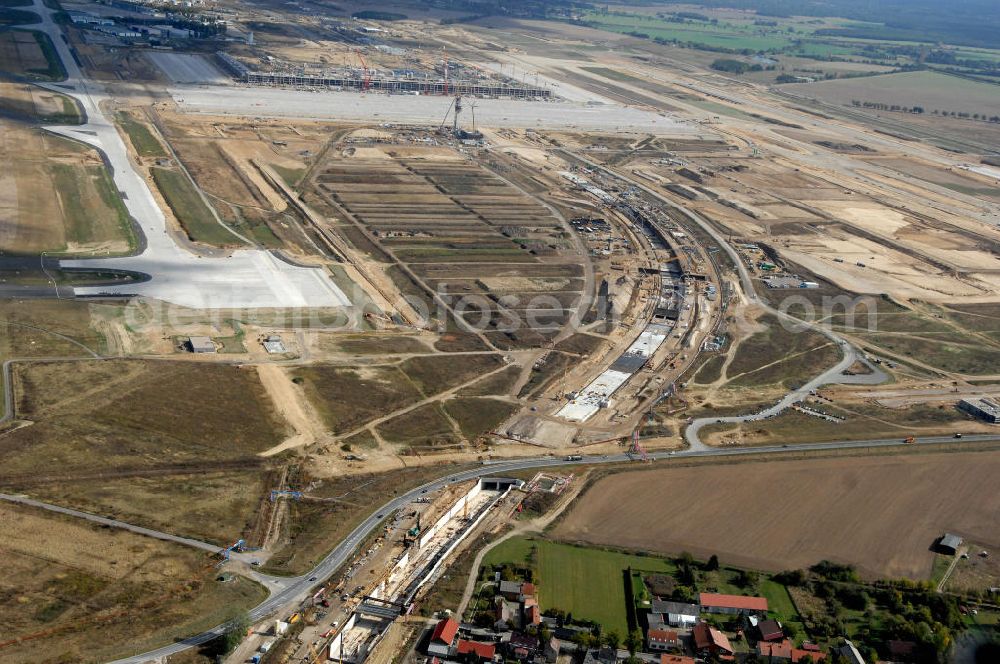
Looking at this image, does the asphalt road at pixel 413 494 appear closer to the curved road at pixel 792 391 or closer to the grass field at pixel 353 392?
the curved road at pixel 792 391

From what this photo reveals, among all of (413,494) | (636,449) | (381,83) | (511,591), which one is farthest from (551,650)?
(381,83)

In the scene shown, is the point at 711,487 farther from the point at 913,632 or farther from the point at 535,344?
the point at 535,344

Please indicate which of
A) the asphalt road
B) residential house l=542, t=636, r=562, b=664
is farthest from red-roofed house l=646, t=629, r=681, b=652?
the asphalt road

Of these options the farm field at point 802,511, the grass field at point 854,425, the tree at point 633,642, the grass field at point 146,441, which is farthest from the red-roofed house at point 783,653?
the grass field at point 146,441

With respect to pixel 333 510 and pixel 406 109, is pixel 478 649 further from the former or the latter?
pixel 406 109

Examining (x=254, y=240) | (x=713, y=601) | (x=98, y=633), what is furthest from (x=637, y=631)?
(x=254, y=240)
